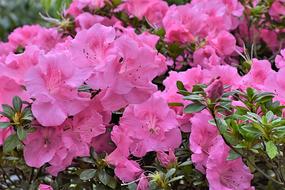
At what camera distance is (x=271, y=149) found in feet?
2.85

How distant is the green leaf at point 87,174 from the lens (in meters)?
0.97

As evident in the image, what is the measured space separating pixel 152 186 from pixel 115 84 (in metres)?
0.17

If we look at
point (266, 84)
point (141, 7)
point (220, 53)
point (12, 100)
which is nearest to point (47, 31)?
point (141, 7)

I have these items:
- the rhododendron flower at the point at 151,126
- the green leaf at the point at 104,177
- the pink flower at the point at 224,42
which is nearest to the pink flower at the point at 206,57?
the pink flower at the point at 224,42

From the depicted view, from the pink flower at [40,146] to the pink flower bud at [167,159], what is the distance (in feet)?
0.54

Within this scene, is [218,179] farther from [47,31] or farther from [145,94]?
[47,31]

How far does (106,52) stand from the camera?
3.11 ft

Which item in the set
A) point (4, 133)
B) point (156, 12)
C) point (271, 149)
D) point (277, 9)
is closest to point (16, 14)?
point (156, 12)

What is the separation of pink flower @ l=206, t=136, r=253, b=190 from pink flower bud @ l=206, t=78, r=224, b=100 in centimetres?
9

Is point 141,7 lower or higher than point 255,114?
lower

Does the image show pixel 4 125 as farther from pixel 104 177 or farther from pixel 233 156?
pixel 233 156

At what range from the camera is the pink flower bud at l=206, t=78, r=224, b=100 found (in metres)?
0.89

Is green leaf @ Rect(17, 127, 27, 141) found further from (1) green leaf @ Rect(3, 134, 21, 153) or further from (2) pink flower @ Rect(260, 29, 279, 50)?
(2) pink flower @ Rect(260, 29, 279, 50)

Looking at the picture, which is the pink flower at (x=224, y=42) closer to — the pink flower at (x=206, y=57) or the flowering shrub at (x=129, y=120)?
the pink flower at (x=206, y=57)
